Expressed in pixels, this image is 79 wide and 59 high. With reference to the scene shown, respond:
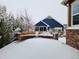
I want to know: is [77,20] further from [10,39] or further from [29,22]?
[29,22]

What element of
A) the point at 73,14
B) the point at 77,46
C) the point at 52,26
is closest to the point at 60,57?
the point at 77,46

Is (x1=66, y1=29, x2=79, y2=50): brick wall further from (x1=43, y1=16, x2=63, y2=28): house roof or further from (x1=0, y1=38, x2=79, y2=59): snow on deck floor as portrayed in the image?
(x1=43, y1=16, x2=63, y2=28): house roof

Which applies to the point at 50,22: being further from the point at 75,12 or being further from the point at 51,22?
the point at 75,12

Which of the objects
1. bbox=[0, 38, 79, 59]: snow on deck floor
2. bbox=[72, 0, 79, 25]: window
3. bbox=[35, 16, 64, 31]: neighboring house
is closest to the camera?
bbox=[0, 38, 79, 59]: snow on deck floor

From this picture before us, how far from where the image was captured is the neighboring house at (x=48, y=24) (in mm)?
52000

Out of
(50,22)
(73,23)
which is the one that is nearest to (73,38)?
(73,23)

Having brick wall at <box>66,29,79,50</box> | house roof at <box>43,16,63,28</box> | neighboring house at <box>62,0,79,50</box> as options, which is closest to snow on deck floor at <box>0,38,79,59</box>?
brick wall at <box>66,29,79,50</box>

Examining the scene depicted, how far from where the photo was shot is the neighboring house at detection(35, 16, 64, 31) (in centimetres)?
5200

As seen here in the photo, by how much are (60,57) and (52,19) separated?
45846 mm

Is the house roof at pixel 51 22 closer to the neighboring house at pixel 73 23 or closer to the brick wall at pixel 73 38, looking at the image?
the neighboring house at pixel 73 23

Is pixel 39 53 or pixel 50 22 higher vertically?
pixel 50 22

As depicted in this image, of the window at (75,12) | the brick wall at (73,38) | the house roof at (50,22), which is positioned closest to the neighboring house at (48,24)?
the house roof at (50,22)

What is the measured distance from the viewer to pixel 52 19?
54500 mm

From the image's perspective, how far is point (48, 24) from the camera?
54031 millimetres
